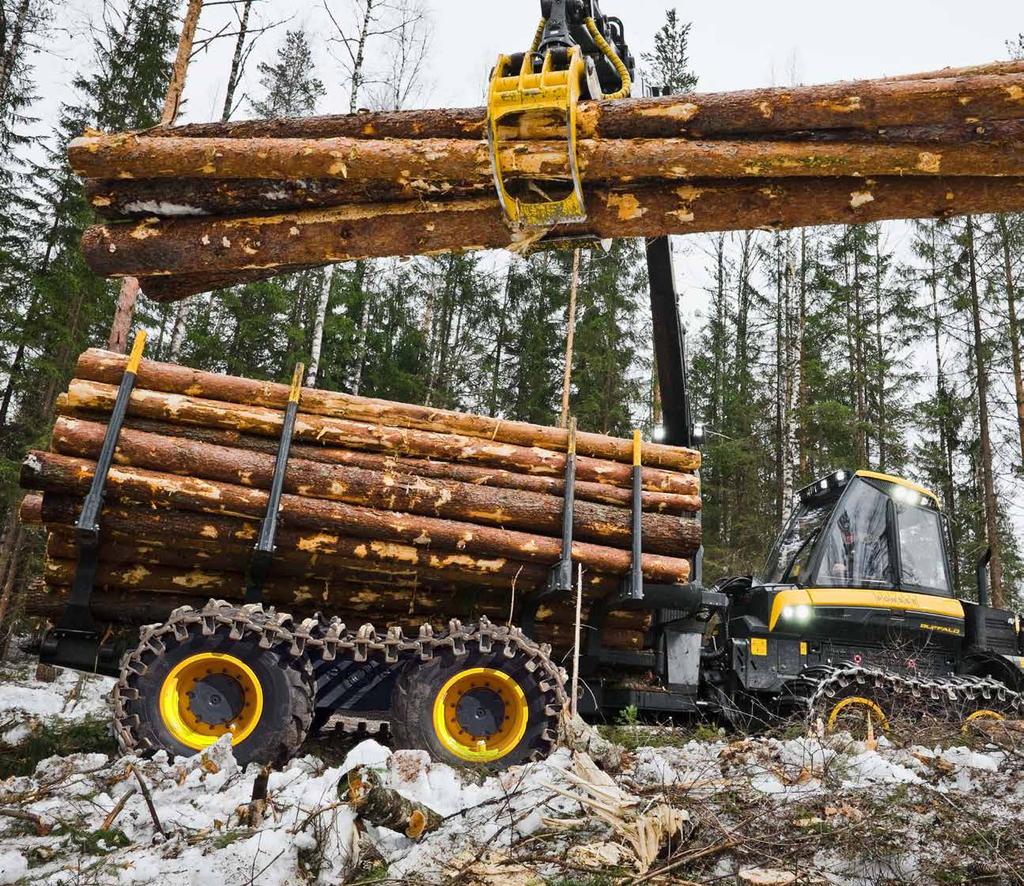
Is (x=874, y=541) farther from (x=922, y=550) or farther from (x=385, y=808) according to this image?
(x=385, y=808)

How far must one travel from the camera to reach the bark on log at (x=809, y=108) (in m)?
2.79

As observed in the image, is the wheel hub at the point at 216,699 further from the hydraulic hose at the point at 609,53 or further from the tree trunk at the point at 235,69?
the tree trunk at the point at 235,69

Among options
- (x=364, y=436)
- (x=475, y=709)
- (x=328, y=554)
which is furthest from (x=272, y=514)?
(x=475, y=709)

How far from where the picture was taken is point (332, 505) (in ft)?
19.4

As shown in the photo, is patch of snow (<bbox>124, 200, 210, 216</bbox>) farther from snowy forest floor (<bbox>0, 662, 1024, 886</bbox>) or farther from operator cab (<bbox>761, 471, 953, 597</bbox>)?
operator cab (<bbox>761, 471, 953, 597</bbox>)

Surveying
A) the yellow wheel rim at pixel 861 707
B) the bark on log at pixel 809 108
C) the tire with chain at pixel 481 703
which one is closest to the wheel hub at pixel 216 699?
the tire with chain at pixel 481 703

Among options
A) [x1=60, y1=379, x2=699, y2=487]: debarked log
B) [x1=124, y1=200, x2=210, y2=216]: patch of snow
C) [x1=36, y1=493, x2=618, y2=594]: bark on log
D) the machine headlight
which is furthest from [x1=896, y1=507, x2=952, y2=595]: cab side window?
[x1=124, y1=200, x2=210, y2=216]: patch of snow

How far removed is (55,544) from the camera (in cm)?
589

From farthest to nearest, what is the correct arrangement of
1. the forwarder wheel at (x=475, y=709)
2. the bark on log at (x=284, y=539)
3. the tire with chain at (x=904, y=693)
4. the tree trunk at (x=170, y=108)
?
the tree trunk at (x=170, y=108), the tire with chain at (x=904, y=693), the bark on log at (x=284, y=539), the forwarder wheel at (x=475, y=709)

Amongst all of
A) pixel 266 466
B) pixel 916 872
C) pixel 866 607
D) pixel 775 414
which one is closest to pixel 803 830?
pixel 916 872

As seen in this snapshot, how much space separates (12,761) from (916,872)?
236 inches

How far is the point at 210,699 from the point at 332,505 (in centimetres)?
155

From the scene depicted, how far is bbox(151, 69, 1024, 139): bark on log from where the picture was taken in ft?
9.17

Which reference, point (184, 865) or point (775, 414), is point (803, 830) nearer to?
point (184, 865)
